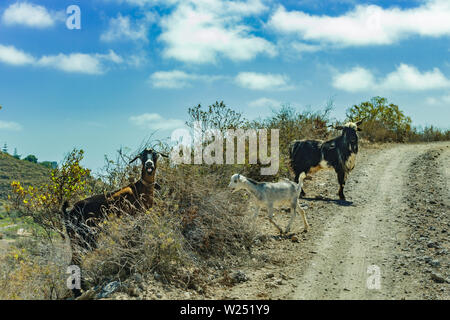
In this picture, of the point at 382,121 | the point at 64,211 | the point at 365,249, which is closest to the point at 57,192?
the point at 64,211

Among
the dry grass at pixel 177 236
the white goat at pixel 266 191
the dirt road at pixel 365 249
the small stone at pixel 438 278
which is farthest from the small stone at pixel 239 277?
the small stone at pixel 438 278

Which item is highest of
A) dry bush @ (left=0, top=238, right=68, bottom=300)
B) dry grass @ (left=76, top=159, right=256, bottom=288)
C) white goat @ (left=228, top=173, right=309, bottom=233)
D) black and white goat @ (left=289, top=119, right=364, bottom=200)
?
black and white goat @ (left=289, top=119, right=364, bottom=200)

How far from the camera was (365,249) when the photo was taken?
8961mm

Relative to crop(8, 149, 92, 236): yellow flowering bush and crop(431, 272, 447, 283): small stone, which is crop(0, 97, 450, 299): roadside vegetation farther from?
crop(431, 272, 447, 283): small stone

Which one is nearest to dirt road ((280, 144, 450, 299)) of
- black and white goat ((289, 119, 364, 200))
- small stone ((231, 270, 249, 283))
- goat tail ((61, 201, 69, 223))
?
small stone ((231, 270, 249, 283))

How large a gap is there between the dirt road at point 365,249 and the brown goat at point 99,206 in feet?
8.51

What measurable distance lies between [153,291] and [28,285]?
2385mm

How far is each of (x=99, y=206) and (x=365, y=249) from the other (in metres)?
5.62

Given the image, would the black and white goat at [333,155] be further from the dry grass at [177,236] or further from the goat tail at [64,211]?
the goat tail at [64,211]

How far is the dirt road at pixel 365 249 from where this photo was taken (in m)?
6.96

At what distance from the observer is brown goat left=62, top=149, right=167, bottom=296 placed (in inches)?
317

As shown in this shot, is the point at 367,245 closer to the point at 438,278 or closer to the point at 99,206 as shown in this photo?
the point at 438,278

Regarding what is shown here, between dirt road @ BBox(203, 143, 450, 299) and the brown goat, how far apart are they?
8.51 ft
